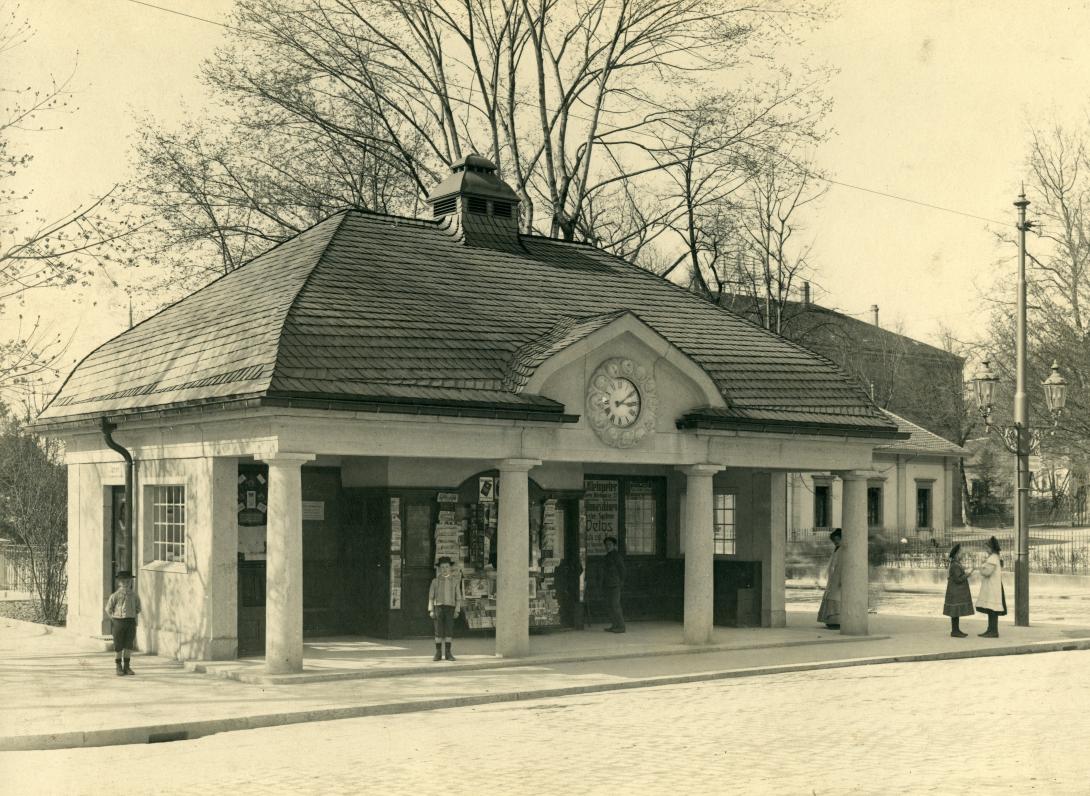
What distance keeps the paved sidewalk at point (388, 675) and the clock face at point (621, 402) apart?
126 inches

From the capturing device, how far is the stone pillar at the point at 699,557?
1841 centimetres

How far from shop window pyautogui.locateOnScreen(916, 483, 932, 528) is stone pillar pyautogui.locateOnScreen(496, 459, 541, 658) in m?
41.4

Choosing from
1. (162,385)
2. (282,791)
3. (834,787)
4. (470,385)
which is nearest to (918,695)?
(834,787)

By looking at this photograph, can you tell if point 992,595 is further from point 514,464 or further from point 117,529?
point 117,529

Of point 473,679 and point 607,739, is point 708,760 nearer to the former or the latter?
point 607,739

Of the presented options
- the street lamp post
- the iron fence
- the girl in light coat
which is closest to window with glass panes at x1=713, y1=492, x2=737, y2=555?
the girl in light coat

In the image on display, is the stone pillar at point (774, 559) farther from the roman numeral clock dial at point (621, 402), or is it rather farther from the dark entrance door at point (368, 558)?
the dark entrance door at point (368, 558)

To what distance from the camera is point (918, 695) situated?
14211 millimetres

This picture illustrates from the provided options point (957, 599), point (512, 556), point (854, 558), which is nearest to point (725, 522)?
point (854, 558)

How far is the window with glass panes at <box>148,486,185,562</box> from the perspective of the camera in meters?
17.6

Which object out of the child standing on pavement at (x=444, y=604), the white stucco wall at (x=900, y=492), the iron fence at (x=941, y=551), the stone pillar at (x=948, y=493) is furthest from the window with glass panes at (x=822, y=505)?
the child standing on pavement at (x=444, y=604)

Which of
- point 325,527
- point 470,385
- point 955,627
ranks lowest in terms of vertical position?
point 955,627

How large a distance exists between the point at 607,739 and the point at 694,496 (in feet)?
25.0

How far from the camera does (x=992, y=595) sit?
20969 millimetres
